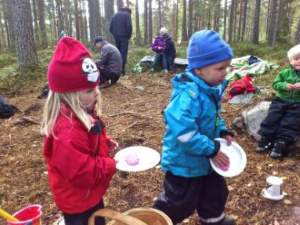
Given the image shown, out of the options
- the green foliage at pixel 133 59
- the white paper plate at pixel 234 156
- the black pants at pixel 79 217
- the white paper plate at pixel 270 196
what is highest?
the white paper plate at pixel 234 156

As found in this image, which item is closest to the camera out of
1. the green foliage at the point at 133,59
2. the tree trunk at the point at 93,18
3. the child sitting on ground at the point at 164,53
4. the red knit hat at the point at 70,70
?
the red knit hat at the point at 70,70

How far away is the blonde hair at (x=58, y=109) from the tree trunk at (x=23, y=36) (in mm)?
8769

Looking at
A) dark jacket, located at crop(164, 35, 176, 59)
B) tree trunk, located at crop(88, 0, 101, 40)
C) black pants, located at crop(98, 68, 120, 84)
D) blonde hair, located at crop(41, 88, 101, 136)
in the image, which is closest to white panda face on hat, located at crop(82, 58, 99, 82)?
blonde hair, located at crop(41, 88, 101, 136)

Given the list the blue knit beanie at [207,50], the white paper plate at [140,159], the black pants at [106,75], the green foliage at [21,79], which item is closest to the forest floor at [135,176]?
the white paper plate at [140,159]

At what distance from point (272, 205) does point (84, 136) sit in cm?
229

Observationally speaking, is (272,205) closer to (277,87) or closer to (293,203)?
(293,203)

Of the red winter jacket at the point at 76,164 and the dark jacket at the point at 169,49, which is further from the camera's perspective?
the dark jacket at the point at 169,49

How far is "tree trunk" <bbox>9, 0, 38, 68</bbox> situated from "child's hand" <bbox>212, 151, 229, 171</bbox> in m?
8.96

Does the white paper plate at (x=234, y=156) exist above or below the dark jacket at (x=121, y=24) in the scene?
below

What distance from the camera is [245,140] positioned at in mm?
5117

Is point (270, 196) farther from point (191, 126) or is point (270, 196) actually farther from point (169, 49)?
point (169, 49)

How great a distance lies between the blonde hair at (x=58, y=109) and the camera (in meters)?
2.01

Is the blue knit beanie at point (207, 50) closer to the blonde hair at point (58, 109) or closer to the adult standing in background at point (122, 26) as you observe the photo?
the blonde hair at point (58, 109)

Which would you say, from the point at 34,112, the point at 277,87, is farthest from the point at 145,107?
the point at 277,87
